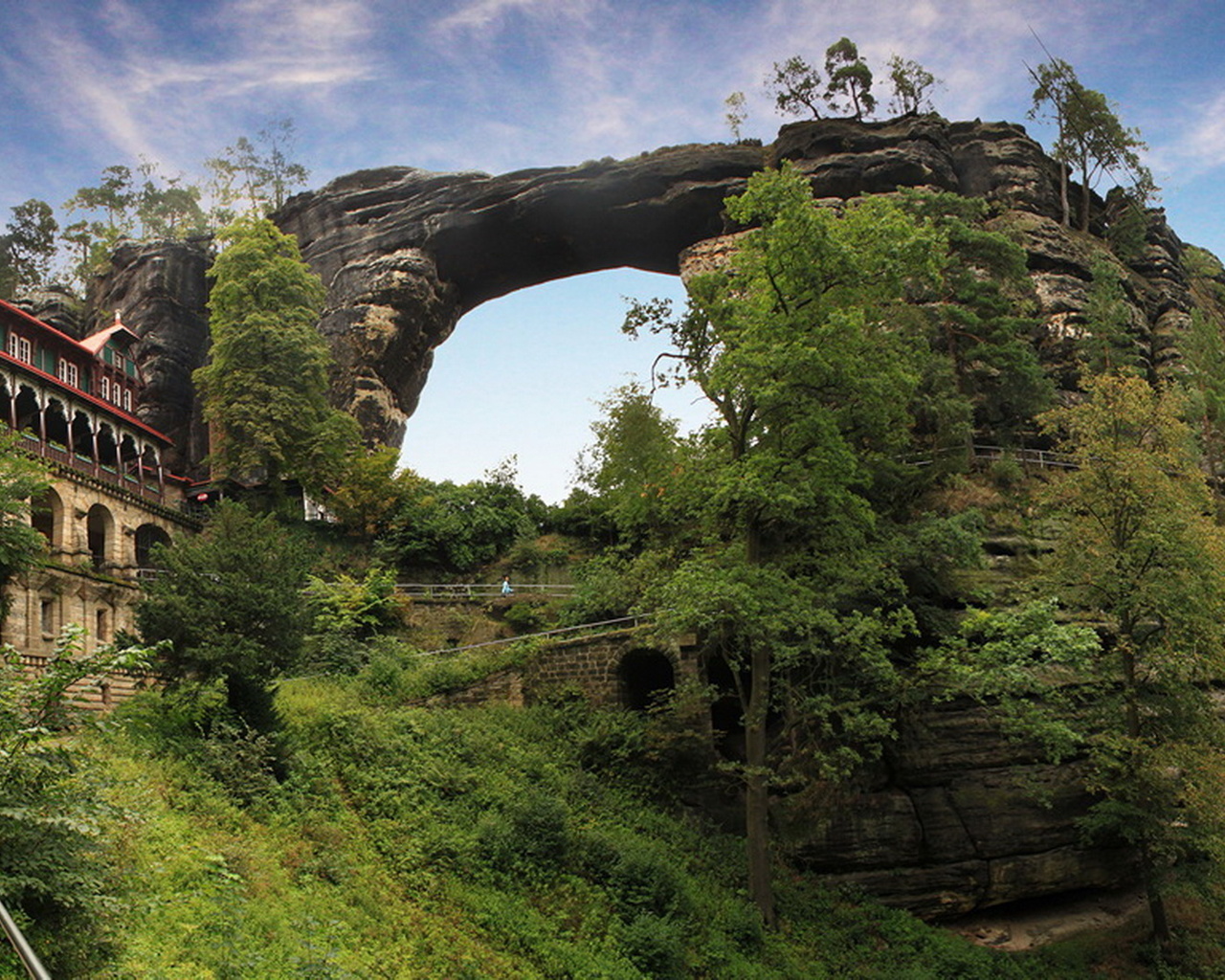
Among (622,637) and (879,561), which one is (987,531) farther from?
(622,637)

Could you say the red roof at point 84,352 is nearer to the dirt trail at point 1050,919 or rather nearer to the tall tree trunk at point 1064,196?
the dirt trail at point 1050,919

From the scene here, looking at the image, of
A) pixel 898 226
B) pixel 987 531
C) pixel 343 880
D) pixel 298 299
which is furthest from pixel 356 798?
pixel 298 299

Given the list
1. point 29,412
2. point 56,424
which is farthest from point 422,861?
point 56,424

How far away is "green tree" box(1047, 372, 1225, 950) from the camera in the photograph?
18.8m

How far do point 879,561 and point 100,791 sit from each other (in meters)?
14.9

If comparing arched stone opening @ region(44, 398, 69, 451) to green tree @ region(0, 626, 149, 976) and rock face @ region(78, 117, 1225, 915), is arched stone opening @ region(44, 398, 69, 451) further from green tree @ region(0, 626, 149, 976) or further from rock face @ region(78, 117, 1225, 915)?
green tree @ region(0, 626, 149, 976)

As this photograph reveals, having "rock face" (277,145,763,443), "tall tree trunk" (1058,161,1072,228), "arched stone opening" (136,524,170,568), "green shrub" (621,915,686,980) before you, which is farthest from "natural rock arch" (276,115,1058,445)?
"green shrub" (621,915,686,980)

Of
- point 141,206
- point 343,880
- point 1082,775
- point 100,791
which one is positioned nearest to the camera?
point 100,791

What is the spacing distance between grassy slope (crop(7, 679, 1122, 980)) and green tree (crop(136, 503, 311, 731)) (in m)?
1.07

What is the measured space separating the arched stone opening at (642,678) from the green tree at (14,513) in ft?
44.4

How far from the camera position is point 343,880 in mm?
14523

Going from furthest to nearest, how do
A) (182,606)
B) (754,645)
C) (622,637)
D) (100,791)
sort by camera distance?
(622,637) → (754,645) → (182,606) → (100,791)

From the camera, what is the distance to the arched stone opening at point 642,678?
25219mm

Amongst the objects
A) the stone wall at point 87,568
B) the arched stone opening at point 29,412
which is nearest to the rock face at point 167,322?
the arched stone opening at point 29,412
